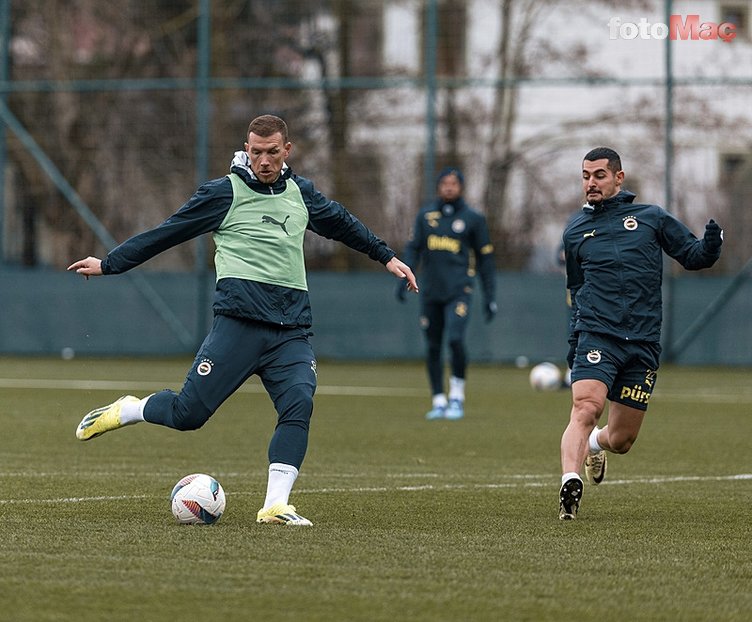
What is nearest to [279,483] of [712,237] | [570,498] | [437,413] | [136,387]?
[570,498]

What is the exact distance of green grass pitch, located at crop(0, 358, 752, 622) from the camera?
5.46 metres

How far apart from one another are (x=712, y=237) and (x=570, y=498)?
5.16ft

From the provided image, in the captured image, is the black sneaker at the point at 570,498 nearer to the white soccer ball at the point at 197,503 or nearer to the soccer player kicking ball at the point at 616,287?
the soccer player kicking ball at the point at 616,287

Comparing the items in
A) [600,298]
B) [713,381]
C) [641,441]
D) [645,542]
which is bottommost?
[713,381]

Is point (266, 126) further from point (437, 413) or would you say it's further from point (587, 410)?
point (437, 413)

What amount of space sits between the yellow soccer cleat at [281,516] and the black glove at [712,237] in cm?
254

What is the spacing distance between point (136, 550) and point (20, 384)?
1338 centimetres

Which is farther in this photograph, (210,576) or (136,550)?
(136,550)

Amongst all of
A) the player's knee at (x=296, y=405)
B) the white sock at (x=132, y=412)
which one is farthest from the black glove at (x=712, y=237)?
the white sock at (x=132, y=412)

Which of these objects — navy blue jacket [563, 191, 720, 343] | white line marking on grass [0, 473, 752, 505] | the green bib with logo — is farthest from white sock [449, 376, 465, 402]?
the green bib with logo

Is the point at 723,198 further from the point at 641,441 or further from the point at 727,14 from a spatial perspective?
the point at 641,441

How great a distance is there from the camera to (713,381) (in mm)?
21844

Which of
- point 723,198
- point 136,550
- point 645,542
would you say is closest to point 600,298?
point 645,542

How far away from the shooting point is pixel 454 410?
1516cm
